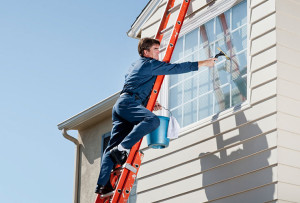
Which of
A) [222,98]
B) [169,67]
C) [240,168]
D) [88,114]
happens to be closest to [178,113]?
[222,98]

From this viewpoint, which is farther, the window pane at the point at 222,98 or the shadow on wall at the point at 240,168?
the window pane at the point at 222,98

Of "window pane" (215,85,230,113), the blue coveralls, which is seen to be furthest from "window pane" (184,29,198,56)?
the blue coveralls

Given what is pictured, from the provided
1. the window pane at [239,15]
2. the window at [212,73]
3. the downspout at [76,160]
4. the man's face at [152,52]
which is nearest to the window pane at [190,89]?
the window at [212,73]

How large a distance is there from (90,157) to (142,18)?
4483mm

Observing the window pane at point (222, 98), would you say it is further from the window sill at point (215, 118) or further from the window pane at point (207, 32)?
the window pane at point (207, 32)

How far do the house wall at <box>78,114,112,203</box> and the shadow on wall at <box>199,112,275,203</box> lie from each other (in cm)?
557

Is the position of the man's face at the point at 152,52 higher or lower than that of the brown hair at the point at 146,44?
lower

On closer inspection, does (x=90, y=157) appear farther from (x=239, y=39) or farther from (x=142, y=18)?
(x=239, y=39)

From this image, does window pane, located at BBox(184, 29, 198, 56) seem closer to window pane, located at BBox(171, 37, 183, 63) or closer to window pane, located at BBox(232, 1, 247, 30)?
window pane, located at BBox(171, 37, 183, 63)

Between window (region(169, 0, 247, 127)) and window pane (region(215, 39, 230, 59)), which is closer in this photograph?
window (region(169, 0, 247, 127))

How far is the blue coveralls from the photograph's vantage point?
248 inches

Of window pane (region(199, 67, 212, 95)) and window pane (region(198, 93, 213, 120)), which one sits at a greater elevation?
window pane (region(199, 67, 212, 95))

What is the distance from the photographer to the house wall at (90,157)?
12.3 meters

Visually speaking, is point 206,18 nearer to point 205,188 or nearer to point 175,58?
point 175,58
